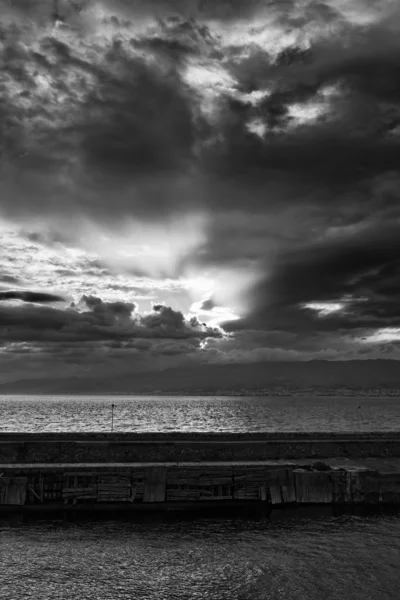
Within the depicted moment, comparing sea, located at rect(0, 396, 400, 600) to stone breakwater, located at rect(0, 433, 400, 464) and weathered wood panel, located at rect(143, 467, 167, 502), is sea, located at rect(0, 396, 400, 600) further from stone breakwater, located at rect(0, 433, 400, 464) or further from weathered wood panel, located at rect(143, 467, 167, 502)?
stone breakwater, located at rect(0, 433, 400, 464)

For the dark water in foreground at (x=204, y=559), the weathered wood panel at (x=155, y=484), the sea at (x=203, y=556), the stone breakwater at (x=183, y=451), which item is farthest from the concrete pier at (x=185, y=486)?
the stone breakwater at (x=183, y=451)

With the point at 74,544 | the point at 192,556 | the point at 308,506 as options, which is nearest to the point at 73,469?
the point at 74,544

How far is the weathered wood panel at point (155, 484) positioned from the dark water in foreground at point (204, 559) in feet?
5.24

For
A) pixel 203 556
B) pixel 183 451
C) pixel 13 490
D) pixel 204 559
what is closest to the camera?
pixel 204 559

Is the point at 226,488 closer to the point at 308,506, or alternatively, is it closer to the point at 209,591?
Answer: the point at 308,506

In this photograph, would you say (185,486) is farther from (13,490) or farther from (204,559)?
(13,490)

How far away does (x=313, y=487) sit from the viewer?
27.5m

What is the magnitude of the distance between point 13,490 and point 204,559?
42.0 ft

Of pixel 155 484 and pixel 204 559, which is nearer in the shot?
pixel 204 559

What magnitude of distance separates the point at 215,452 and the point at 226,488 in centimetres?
786

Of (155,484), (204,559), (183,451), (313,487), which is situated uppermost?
(183,451)

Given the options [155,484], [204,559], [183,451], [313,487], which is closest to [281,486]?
[313,487]

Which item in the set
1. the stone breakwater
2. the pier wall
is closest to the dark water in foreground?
the pier wall

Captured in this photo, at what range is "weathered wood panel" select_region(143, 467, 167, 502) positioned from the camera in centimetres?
2708
